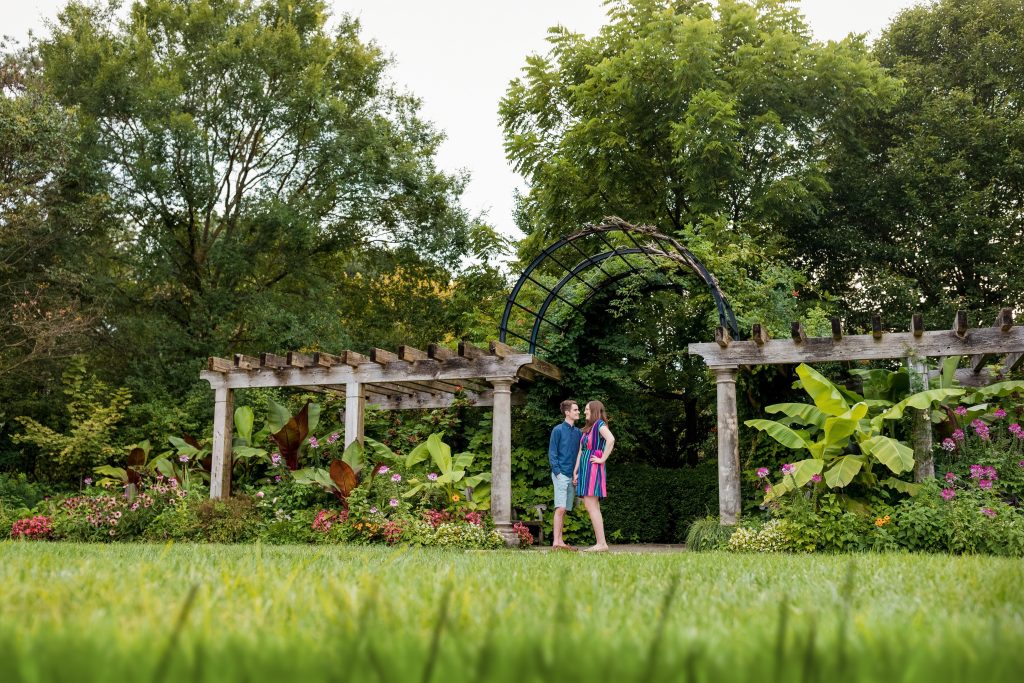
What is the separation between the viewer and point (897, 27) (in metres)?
22.2

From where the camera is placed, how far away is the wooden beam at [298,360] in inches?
A: 535

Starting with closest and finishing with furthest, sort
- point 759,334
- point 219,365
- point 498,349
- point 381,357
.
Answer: point 759,334, point 498,349, point 381,357, point 219,365

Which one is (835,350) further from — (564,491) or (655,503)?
(655,503)

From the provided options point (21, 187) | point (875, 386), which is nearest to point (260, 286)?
point (21, 187)

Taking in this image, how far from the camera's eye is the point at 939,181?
20141 mm

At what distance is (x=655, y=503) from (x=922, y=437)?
5357 mm

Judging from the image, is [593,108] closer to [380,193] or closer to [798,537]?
[380,193]

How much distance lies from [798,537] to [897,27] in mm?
17504

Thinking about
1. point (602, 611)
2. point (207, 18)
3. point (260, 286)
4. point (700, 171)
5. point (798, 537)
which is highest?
point (207, 18)

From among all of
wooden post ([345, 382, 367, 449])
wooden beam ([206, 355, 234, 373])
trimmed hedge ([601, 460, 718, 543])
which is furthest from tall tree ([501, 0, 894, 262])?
wooden beam ([206, 355, 234, 373])

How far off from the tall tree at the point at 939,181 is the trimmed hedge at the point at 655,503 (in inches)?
322

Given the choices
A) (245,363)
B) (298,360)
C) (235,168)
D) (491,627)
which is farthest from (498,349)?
(235,168)

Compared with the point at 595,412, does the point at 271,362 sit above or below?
above

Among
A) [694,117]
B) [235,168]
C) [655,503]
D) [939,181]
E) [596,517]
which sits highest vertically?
[235,168]
